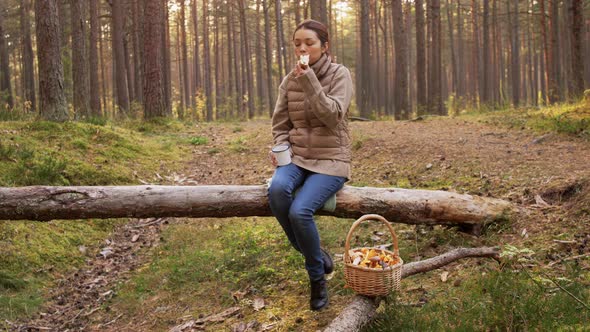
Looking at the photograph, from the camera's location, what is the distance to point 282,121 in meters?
4.56

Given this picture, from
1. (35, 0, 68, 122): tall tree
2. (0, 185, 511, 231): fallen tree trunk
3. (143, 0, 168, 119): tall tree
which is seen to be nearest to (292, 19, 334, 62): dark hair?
(0, 185, 511, 231): fallen tree trunk

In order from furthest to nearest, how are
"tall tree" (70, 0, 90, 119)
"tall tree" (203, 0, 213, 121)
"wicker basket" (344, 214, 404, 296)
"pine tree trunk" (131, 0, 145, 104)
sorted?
"tall tree" (203, 0, 213, 121)
"pine tree trunk" (131, 0, 145, 104)
"tall tree" (70, 0, 90, 119)
"wicker basket" (344, 214, 404, 296)

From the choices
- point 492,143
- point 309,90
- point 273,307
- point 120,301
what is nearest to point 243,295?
point 273,307

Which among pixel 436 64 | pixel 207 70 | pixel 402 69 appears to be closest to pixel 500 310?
pixel 402 69

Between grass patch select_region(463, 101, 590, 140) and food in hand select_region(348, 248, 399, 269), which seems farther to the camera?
grass patch select_region(463, 101, 590, 140)

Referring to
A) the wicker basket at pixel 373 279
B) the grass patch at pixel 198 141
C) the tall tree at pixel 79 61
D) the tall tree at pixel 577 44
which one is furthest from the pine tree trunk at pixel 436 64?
the wicker basket at pixel 373 279

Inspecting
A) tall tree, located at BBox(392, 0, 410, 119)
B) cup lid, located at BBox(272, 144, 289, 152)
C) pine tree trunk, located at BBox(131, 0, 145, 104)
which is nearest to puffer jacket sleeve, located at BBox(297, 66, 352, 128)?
cup lid, located at BBox(272, 144, 289, 152)

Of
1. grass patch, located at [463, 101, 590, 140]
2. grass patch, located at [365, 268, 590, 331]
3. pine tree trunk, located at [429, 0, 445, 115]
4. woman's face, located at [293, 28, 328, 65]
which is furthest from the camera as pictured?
pine tree trunk, located at [429, 0, 445, 115]

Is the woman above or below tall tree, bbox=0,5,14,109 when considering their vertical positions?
below

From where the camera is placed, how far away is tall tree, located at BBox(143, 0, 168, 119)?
1467cm

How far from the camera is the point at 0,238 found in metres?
5.65

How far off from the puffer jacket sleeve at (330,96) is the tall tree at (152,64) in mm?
11340

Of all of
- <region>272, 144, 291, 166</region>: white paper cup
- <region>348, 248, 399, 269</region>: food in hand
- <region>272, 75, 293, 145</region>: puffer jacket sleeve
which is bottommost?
<region>348, 248, 399, 269</region>: food in hand

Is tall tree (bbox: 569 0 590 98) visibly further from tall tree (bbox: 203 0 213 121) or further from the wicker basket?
tall tree (bbox: 203 0 213 121)
